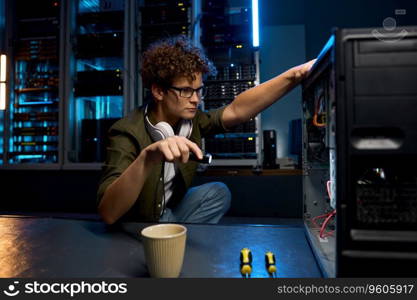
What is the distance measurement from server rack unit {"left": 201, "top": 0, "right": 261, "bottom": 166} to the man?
3.77ft

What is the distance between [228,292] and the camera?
0.40 meters

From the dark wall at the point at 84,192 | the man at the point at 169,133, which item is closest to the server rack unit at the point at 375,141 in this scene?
the man at the point at 169,133

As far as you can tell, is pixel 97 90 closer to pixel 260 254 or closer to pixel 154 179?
pixel 154 179

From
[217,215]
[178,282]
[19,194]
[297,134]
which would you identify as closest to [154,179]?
[217,215]

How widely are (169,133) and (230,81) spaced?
160cm

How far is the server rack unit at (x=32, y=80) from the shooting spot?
2658 millimetres

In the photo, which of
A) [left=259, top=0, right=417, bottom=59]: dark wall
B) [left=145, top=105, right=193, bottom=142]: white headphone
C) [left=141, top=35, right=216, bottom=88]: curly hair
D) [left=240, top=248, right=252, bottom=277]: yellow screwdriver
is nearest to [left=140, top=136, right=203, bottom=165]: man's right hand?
[left=240, top=248, right=252, bottom=277]: yellow screwdriver

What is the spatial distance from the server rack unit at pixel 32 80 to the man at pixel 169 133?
1.93m

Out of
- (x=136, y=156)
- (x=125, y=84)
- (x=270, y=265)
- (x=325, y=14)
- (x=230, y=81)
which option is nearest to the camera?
(x=270, y=265)

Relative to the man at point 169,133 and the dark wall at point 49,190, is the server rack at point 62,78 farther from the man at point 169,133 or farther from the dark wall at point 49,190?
the man at point 169,133

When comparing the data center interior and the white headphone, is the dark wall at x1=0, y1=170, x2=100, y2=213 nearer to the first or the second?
the data center interior

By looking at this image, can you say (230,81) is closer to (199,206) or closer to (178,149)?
(199,206)

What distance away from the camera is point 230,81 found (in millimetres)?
2404

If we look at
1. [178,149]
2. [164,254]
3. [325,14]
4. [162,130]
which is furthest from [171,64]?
[325,14]
